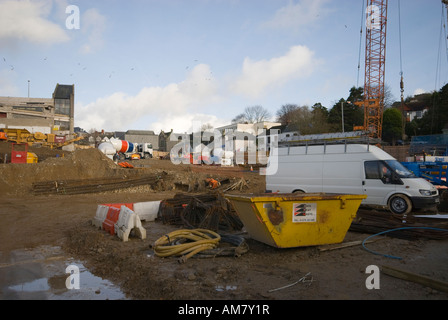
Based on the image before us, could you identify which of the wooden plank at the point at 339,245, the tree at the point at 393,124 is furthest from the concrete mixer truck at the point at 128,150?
the tree at the point at 393,124

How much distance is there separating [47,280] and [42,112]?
68.4m

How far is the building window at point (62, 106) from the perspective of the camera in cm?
7400

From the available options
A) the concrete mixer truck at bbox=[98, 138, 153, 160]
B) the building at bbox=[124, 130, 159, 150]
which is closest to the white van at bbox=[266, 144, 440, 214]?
the concrete mixer truck at bbox=[98, 138, 153, 160]

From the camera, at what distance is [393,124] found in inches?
1971

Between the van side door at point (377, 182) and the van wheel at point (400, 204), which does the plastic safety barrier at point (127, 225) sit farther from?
the van wheel at point (400, 204)

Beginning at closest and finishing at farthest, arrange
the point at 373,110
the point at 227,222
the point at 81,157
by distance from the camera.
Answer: the point at 227,222, the point at 81,157, the point at 373,110

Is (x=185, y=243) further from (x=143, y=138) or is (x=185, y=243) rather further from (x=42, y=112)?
(x=143, y=138)

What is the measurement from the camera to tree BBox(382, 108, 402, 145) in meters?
49.7

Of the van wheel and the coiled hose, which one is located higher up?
the van wheel

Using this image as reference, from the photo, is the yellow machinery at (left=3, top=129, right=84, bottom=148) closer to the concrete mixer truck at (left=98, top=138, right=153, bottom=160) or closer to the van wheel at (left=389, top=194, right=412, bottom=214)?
the concrete mixer truck at (left=98, top=138, right=153, bottom=160)

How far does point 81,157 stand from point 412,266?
22225 mm
